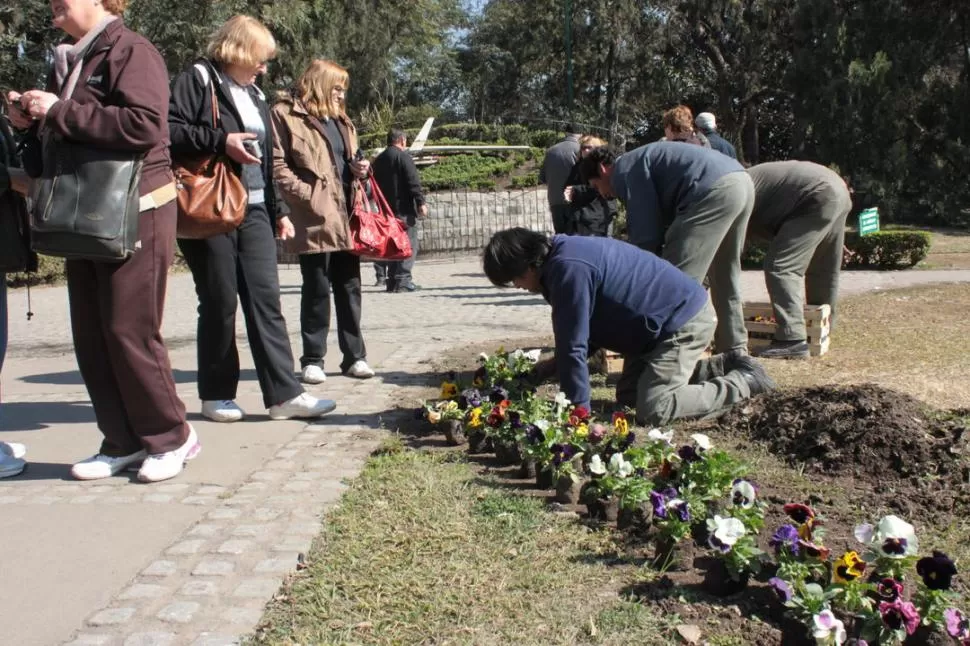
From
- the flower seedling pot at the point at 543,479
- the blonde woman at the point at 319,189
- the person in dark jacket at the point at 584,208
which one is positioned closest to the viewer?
the flower seedling pot at the point at 543,479

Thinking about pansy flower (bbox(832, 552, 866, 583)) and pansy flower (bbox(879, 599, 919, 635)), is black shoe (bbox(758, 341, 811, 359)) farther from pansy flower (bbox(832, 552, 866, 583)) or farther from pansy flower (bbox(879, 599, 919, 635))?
pansy flower (bbox(879, 599, 919, 635))

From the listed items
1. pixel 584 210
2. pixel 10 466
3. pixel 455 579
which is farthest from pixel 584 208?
pixel 455 579

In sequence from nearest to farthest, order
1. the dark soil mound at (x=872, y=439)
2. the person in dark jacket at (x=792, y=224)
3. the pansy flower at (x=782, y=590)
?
the pansy flower at (x=782, y=590)
the dark soil mound at (x=872, y=439)
the person in dark jacket at (x=792, y=224)

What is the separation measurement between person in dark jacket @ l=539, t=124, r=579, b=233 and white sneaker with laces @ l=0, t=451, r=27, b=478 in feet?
20.5

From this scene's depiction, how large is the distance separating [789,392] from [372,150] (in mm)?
19413

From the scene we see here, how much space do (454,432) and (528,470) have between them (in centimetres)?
73

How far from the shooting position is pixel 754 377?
5.45 m

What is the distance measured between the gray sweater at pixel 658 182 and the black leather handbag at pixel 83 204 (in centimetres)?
294

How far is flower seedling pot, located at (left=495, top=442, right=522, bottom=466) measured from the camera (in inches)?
177

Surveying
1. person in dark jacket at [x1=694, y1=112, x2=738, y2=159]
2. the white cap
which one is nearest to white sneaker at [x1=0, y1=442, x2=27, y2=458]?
person in dark jacket at [x1=694, y1=112, x2=738, y2=159]

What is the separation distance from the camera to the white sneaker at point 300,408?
5473 millimetres

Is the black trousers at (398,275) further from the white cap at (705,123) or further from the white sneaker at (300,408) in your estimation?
the white sneaker at (300,408)

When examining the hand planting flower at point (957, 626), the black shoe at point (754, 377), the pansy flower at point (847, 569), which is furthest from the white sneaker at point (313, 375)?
the hand planting flower at point (957, 626)

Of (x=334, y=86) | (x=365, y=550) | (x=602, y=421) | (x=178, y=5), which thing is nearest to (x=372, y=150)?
(x=178, y=5)
